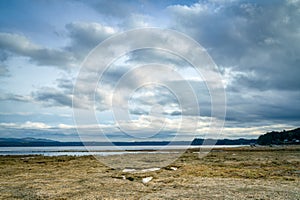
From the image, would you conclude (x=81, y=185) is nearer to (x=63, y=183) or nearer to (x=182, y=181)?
(x=63, y=183)

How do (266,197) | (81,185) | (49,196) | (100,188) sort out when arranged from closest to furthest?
(266,197) → (49,196) → (100,188) → (81,185)

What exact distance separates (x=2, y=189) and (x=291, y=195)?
873 inches

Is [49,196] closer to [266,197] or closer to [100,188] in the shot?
[100,188]

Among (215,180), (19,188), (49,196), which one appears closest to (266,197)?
(215,180)

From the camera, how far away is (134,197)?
1992 centimetres

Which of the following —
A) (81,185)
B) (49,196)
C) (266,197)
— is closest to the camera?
(266,197)

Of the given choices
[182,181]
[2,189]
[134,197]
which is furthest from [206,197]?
[2,189]

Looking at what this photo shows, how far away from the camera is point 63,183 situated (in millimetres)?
27234

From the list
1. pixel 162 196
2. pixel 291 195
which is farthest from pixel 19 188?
pixel 291 195

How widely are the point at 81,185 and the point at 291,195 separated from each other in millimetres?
16845

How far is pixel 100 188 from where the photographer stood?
24.0 meters

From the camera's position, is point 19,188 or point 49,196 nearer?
point 49,196

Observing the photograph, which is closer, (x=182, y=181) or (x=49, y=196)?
(x=49, y=196)

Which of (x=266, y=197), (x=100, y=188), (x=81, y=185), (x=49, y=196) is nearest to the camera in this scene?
(x=266, y=197)
